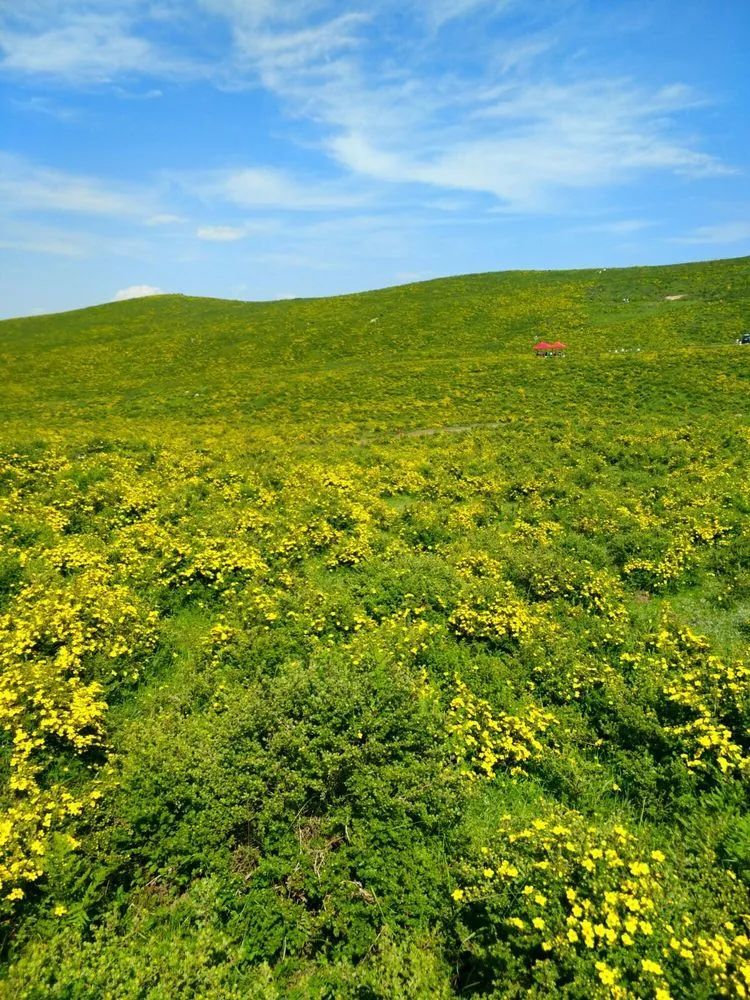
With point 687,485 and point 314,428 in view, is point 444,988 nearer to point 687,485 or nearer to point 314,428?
point 687,485

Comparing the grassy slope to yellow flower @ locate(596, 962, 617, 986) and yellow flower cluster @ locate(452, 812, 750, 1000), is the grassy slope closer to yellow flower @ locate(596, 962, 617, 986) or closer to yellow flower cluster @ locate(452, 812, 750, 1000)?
yellow flower cluster @ locate(452, 812, 750, 1000)

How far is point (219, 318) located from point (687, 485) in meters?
70.3

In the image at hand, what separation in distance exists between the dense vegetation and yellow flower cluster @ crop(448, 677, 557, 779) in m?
0.05

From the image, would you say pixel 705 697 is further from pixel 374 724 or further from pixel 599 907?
pixel 374 724

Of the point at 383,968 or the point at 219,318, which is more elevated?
the point at 219,318

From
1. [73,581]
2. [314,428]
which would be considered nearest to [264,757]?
[73,581]

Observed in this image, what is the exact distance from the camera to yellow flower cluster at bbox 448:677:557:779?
8.53 metres

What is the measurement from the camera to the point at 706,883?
6457 mm

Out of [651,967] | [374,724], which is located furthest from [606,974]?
[374,724]

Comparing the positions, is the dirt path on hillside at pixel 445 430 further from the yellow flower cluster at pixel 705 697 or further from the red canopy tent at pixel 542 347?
the yellow flower cluster at pixel 705 697

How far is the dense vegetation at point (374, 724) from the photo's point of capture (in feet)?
19.5

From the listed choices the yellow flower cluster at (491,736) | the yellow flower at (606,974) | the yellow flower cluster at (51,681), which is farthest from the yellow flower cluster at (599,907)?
the yellow flower cluster at (51,681)

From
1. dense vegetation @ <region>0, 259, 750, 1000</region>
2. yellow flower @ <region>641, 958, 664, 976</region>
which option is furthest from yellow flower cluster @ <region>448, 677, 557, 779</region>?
yellow flower @ <region>641, 958, 664, 976</region>

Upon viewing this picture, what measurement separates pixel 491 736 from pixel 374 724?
217 centimetres
